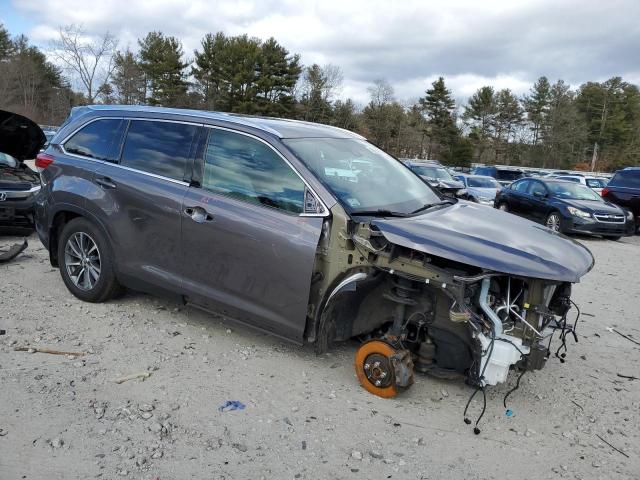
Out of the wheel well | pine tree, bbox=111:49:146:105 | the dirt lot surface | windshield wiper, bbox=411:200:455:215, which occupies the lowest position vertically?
the dirt lot surface

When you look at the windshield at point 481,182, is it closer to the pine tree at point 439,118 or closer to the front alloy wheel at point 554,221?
the front alloy wheel at point 554,221

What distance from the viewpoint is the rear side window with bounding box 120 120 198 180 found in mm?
4332

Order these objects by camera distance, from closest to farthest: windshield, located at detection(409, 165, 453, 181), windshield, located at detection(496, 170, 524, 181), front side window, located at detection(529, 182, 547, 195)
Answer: front side window, located at detection(529, 182, 547, 195) < windshield, located at detection(409, 165, 453, 181) < windshield, located at detection(496, 170, 524, 181)

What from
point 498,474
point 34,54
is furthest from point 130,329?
point 34,54

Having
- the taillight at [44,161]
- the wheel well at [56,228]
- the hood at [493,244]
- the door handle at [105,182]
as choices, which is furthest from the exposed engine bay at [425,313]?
the taillight at [44,161]

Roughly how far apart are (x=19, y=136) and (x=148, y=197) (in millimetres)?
3874

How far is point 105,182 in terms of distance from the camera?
4652 mm

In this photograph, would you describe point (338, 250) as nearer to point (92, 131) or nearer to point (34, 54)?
point (92, 131)

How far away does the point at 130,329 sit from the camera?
4582 mm

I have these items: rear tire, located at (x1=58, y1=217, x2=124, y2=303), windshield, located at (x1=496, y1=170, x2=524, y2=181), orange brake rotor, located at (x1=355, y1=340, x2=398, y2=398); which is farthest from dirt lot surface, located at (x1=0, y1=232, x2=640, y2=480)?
windshield, located at (x1=496, y1=170, x2=524, y2=181)

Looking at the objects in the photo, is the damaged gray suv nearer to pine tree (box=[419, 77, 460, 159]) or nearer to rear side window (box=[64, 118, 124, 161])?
rear side window (box=[64, 118, 124, 161])

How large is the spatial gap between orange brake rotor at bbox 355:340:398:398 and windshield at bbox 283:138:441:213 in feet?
3.32

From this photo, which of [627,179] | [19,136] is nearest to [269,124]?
[19,136]

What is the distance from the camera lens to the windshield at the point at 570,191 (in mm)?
13805
